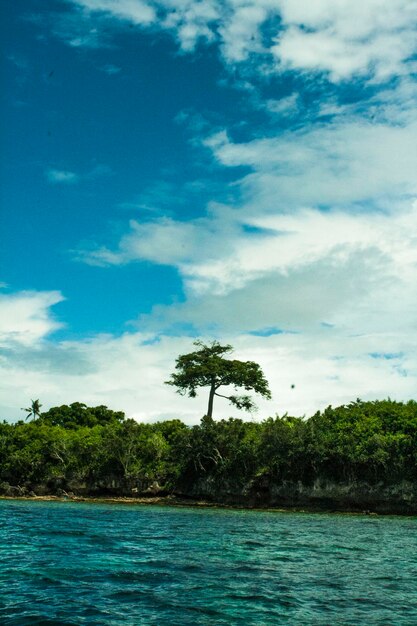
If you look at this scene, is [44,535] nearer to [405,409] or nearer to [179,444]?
[179,444]

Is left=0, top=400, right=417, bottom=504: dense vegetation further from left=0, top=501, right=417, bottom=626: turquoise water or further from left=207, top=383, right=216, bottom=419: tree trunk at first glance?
left=0, top=501, right=417, bottom=626: turquoise water

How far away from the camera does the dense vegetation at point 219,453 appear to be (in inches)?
2274

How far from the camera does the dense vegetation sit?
189 ft

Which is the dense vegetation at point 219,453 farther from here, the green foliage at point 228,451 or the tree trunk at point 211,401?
the tree trunk at point 211,401

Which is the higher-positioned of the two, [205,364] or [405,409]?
[205,364]

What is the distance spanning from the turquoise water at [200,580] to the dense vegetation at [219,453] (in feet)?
111

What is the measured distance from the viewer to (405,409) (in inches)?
2405

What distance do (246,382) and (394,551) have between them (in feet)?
164

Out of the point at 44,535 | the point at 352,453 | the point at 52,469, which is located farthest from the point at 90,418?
the point at 44,535

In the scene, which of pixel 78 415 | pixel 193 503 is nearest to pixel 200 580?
pixel 193 503

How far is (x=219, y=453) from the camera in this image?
6406cm

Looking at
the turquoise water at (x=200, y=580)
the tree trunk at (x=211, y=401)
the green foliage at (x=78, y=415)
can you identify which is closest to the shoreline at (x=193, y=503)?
the tree trunk at (x=211, y=401)

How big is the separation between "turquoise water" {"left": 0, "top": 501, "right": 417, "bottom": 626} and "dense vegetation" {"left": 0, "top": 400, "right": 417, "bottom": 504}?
111 ft

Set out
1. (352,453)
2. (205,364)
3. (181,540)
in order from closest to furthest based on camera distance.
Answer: (181,540) < (352,453) < (205,364)
